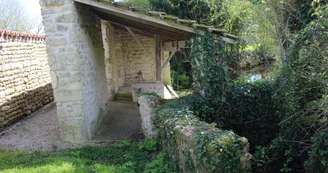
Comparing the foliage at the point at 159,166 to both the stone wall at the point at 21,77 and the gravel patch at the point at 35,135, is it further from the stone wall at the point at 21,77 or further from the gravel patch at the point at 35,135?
the stone wall at the point at 21,77

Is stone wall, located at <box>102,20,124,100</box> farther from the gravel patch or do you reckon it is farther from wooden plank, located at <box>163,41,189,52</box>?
the gravel patch

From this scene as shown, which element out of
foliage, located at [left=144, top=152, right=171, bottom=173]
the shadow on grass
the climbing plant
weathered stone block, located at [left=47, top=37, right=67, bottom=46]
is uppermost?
weathered stone block, located at [left=47, top=37, right=67, bottom=46]

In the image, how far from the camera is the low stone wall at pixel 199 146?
2.45m

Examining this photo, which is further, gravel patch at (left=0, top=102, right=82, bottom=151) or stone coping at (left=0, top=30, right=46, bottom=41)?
stone coping at (left=0, top=30, right=46, bottom=41)

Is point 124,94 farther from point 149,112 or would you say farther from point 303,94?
point 303,94

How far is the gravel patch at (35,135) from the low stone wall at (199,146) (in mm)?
Answer: 2432

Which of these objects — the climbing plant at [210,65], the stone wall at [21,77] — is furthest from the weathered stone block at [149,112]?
the stone wall at [21,77]

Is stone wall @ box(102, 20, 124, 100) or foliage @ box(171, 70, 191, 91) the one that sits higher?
stone wall @ box(102, 20, 124, 100)

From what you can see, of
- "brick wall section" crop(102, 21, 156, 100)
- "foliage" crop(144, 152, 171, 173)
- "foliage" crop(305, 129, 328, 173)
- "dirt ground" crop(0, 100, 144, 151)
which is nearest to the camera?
"foliage" crop(305, 129, 328, 173)

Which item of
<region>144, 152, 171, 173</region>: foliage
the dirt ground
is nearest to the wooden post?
the dirt ground

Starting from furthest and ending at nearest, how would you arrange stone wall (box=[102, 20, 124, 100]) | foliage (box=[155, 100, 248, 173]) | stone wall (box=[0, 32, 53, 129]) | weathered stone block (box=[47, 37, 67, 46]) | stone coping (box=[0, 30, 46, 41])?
stone wall (box=[102, 20, 124, 100]) < stone wall (box=[0, 32, 53, 129]) < stone coping (box=[0, 30, 46, 41]) < weathered stone block (box=[47, 37, 67, 46]) < foliage (box=[155, 100, 248, 173])

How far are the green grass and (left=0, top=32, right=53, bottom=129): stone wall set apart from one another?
236cm

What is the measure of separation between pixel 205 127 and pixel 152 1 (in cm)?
972

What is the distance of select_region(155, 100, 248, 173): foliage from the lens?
8.02 ft
